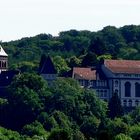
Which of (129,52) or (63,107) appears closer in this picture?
(63,107)

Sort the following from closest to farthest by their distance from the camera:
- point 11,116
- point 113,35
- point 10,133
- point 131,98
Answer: point 10,133, point 11,116, point 131,98, point 113,35

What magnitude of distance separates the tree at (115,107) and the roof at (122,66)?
933cm

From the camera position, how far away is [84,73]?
123188 mm

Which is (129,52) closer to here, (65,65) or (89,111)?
(65,65)

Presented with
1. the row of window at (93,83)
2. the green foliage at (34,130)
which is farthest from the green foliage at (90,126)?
the row of window at (93,83)

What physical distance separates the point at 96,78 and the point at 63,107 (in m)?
13.2

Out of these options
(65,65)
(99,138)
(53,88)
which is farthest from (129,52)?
(99,138)

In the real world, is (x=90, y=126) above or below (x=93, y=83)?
below

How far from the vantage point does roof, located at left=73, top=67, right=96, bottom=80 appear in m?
123

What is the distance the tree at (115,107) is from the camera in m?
112

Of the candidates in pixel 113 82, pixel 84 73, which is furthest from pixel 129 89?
pixel 84 73

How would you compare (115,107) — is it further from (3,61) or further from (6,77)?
(3,61)

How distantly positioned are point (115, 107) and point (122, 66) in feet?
40.1

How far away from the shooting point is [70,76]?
405ft
